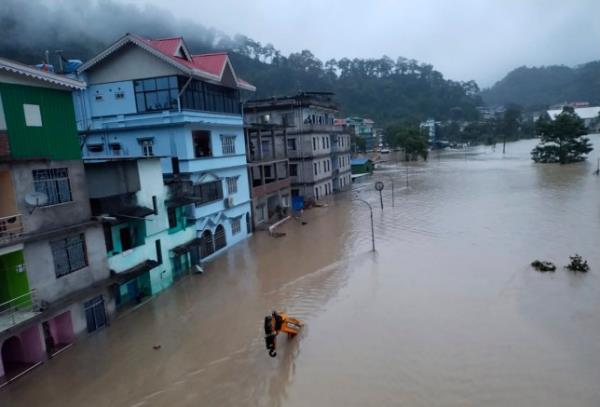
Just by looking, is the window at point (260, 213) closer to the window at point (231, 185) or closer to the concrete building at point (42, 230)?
the window at point (231, 185)

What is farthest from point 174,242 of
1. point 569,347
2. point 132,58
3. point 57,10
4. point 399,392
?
point 57,10

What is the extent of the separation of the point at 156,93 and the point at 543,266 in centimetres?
2103

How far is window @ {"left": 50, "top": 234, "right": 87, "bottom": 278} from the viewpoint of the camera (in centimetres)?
1355

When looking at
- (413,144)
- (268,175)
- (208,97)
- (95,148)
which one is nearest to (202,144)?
(208,97)

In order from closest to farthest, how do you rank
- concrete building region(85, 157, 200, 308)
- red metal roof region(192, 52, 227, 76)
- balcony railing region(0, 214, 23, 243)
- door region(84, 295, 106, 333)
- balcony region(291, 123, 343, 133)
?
balcony railing region(0, 214, 23, 243) → door region(84, 295, 106, 333) → concrete building region(85, 157, 200, 308) → red metal roof region(192, 52, 227, 76) → balcony region(291, 123, 343, 133)

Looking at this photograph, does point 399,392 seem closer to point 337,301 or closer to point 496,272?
point 337,301

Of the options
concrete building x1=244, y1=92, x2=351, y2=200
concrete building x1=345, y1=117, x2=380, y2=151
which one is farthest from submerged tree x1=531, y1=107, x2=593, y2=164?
concrete building x1=345, y1=117, x2=380, y2=151

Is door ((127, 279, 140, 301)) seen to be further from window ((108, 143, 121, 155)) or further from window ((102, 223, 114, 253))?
window ((108, 143, 121, 155))

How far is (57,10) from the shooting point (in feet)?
290

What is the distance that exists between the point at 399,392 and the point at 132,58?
2089 cm

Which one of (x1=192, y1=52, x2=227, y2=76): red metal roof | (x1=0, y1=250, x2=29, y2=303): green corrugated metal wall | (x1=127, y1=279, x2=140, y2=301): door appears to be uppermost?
(x1=192, y1=52, x2=227, y2=76): red metal roof

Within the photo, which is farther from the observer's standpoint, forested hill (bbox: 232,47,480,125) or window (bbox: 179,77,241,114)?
forested hill (bbox: 232,47,480,125)

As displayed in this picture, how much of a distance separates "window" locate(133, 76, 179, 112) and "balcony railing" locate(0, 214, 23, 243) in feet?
36.4

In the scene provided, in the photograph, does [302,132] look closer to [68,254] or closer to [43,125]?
[43,125]
